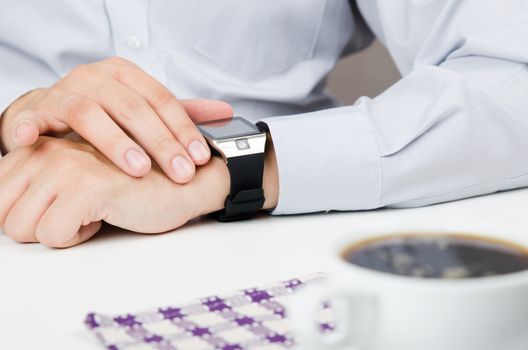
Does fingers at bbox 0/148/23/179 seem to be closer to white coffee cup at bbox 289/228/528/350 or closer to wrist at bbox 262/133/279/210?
wrist at bbox 262/133/279/210

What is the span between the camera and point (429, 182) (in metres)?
0.82

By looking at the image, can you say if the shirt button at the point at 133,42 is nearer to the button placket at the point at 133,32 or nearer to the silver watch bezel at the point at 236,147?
the button placket at the point at 133,32

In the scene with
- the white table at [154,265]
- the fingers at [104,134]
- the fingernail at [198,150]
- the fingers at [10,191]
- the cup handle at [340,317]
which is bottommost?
the white table at [154,265]

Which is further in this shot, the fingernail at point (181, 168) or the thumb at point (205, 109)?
the thumb at point (205, 109)

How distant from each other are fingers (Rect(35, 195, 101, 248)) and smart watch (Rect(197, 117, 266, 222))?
133mm

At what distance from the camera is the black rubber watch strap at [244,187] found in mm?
773

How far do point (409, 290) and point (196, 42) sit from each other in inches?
31.1

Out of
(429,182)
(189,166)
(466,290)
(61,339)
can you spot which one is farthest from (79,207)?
(466,290)

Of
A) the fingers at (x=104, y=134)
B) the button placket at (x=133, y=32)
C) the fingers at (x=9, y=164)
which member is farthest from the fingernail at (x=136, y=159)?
the button placket at (x=133, y=32)

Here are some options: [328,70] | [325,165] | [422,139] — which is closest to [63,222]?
[325,165]

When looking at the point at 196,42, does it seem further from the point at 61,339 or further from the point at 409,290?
the point at 409,290

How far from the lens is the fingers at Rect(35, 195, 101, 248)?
28.0 inches

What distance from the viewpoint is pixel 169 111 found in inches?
31.6

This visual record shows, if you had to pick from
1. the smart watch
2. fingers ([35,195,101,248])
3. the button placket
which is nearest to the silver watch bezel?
the smart watch
